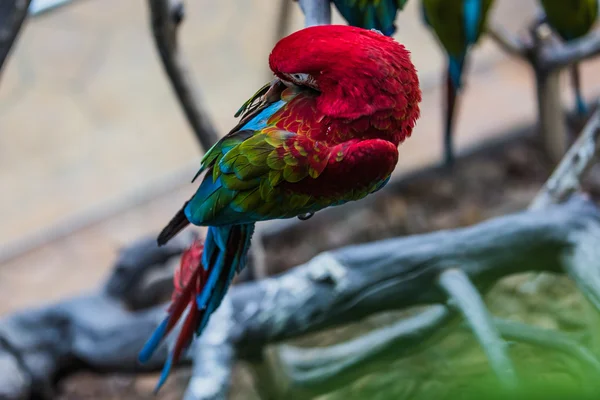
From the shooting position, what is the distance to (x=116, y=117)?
1757mm

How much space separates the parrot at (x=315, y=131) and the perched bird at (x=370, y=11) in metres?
0.17

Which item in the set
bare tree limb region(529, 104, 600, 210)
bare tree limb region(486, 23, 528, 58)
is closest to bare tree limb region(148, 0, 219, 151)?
bare tree limb region(529, 104, 600, 210)

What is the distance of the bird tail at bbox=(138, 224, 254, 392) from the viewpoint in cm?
50

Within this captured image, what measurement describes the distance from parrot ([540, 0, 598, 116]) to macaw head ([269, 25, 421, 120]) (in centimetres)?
57

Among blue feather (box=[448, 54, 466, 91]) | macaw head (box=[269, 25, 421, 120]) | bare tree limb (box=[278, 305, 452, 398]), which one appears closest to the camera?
macaw head (box=[269, 25, 421, 120])

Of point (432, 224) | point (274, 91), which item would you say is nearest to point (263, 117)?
point (274, 91)

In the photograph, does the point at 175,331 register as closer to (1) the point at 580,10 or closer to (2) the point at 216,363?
(2) the point at 216,363

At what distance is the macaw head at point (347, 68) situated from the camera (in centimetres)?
39

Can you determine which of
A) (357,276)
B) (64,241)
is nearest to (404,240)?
(357,276)

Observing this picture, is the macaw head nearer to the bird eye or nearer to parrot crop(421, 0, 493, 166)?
the bird eye

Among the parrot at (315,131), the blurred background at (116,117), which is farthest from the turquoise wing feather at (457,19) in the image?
the blurred background at (116,117)

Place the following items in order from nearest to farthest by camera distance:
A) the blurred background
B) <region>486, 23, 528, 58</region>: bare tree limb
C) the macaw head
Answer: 1. the macaw head
2. <region>486, 23, 528, 58</region>: bare tree limb
3. the blurred background

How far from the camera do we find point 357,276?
0.73m

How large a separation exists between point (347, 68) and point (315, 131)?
0.16 ft
